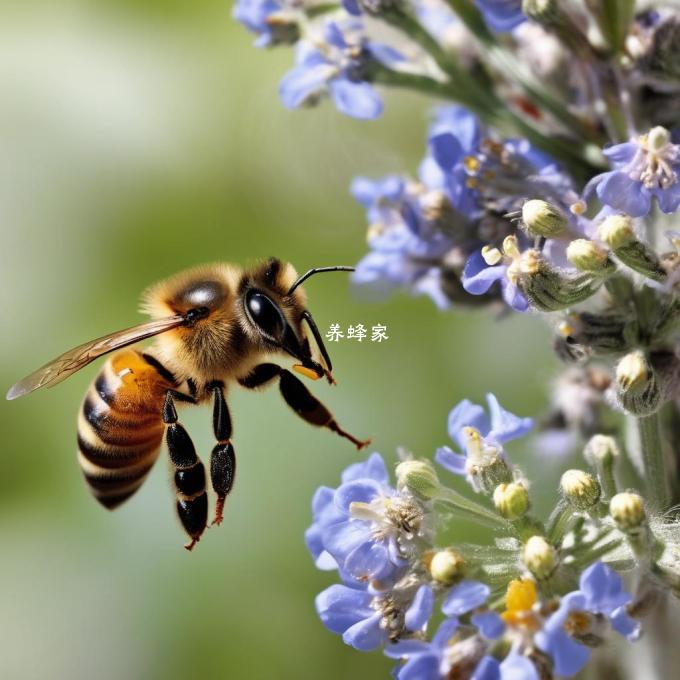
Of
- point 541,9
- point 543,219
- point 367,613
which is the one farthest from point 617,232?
point 367,613

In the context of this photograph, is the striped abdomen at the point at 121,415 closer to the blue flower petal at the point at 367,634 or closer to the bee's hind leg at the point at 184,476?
the bee's hind leg at the point at 184,476

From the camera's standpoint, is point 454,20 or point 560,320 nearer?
point 560,320

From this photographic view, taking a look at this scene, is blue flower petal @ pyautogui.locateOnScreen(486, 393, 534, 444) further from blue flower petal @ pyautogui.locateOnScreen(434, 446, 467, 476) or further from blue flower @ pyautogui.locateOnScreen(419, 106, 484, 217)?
blue flower @ pyautogui.locateOnScreen(419, 106, 484, 217)

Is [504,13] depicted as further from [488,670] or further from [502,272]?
[488,670]

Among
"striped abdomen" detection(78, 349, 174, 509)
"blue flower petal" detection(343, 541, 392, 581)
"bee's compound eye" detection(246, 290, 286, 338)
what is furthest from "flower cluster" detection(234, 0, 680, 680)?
"striped abdomen" detection(78, 349, 174, 509)

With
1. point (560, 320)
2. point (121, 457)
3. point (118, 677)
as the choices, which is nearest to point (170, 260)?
point (118, 677)

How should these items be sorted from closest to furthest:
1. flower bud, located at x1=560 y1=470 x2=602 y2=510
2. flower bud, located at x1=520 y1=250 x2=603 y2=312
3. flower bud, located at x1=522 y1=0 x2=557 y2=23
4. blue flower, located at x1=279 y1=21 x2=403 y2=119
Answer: flower bud, located at x1=560 y1=470 x2=602 y2=510, flower bud, located at x1=520 y1=250 x2=603 y2=312, flower bud, located at x1=522 y1=0 x2=557 y2=23, blue flower, located at x1=279 y1=21 x2=403 y2=119

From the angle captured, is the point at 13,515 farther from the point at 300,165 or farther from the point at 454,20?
the point at 454,20

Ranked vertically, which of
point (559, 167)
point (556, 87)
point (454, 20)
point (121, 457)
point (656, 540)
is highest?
point (454, 20)
